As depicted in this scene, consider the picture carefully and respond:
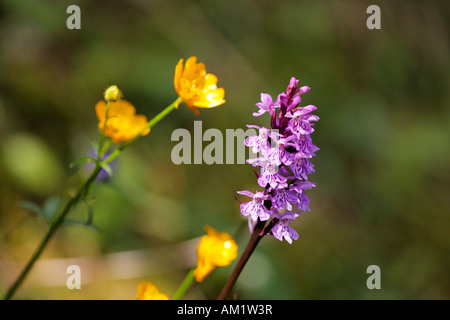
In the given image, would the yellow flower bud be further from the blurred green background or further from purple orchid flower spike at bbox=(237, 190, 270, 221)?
the blurred green background

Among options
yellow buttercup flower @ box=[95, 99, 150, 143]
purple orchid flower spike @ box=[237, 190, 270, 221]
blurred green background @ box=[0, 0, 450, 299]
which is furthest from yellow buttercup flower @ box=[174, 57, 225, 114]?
blurred green background @ box=[0, 0, 450, 299]

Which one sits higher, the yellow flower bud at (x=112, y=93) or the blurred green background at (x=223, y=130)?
the blurred green background at (x=223, y=130)

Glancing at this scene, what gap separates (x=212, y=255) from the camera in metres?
1.17

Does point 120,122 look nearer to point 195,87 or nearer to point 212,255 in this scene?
point 195,87

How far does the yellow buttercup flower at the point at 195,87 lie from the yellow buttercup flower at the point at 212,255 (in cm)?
34

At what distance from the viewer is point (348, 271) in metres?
2.59

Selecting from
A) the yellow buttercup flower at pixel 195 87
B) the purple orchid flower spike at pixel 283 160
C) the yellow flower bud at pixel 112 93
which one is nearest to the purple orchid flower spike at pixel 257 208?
the purple orchid flower spike at pixel 283 160

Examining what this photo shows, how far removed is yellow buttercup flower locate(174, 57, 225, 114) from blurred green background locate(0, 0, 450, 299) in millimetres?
681

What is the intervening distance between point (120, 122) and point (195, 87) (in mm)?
224

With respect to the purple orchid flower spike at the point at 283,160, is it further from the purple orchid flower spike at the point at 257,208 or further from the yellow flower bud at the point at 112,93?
the yellow flower bud at the point at 112,93

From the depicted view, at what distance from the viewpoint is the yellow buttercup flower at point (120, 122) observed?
1.29 metres

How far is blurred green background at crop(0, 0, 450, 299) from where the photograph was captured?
92.0 inches

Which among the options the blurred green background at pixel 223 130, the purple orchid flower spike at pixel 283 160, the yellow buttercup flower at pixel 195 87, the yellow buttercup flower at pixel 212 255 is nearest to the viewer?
the purple orchid flower spike at pixel 283 160
